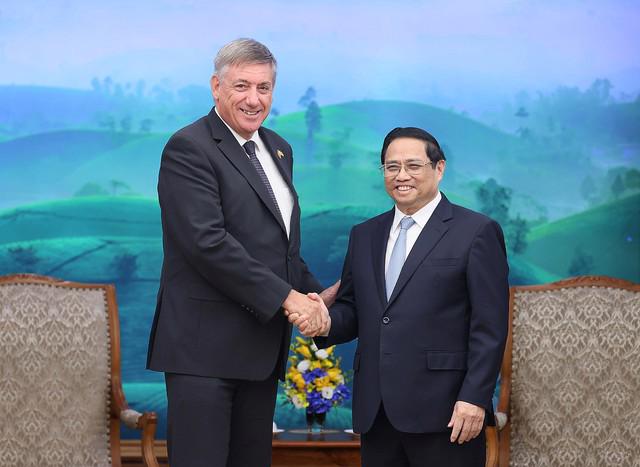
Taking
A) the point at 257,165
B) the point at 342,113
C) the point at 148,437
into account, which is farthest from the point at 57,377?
the point at 342,113

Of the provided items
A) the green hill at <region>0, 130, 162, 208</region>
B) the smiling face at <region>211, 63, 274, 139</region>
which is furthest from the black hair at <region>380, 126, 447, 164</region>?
the green hill at <region>0, 130, 162, 208</region>

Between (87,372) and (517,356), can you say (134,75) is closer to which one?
(87,372)

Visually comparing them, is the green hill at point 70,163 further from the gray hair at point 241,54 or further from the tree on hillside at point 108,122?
the gray hair at point 241,54

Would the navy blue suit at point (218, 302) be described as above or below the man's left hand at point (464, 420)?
above

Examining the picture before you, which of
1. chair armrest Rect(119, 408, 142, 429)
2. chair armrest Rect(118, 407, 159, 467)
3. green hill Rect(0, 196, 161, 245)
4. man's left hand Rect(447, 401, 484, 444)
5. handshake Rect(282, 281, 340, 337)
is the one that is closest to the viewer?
man's left hand Rect(447, 401, 484, 444)

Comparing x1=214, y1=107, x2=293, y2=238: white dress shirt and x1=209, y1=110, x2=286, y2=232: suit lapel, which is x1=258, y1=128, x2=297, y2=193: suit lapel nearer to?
x1=214, y1=107, x2=293, y2=238: white dress shirt

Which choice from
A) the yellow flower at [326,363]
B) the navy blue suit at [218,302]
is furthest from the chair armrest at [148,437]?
the navy blue suit at [218,302]

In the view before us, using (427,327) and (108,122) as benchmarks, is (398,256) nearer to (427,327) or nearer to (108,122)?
(427,327)

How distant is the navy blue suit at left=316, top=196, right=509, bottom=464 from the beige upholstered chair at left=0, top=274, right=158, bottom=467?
145cm

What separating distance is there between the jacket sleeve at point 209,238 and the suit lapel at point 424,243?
31cm

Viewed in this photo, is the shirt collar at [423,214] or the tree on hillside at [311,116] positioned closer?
the shirt collar at [423,214]

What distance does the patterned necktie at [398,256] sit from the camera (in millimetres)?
2653

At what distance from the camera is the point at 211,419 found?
8.27ft

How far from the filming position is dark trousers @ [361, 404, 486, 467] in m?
2.53
